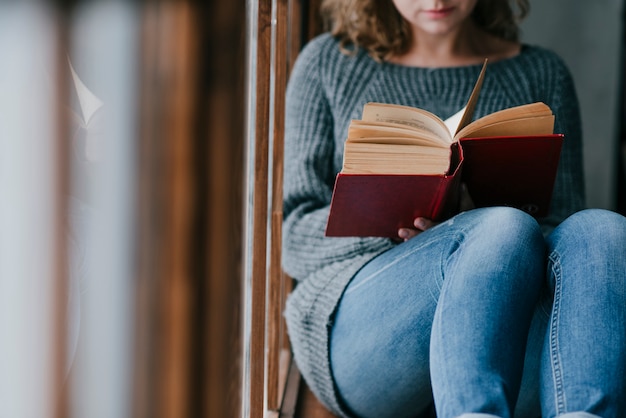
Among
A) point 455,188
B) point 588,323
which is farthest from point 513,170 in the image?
point 588,323

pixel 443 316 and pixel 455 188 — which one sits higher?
pixel 455 188

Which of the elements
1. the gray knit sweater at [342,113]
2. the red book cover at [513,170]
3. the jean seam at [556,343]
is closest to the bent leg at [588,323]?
the jean seam at [556,343]

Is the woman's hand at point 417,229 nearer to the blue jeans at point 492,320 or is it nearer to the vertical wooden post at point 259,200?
the blue jeans at point 492,320

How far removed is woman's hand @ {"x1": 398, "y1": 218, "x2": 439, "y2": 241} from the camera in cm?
101

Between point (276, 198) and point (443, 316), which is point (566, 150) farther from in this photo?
point (443, 316)

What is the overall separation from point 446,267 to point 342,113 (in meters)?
0.48

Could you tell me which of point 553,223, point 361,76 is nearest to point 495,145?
point 553,223

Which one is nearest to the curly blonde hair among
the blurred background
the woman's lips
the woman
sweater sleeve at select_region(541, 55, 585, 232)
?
the woman

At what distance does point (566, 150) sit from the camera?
1.34 m

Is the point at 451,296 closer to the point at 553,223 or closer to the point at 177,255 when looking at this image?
the point at 553,223

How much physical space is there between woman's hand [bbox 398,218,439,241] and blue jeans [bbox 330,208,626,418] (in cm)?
3

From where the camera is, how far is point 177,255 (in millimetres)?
273

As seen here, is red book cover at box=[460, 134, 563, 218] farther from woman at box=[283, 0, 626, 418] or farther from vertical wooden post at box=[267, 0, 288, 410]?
vertical wooden post at box=[267, 0, 288, 410]

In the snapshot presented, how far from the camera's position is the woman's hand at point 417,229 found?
101 cm
